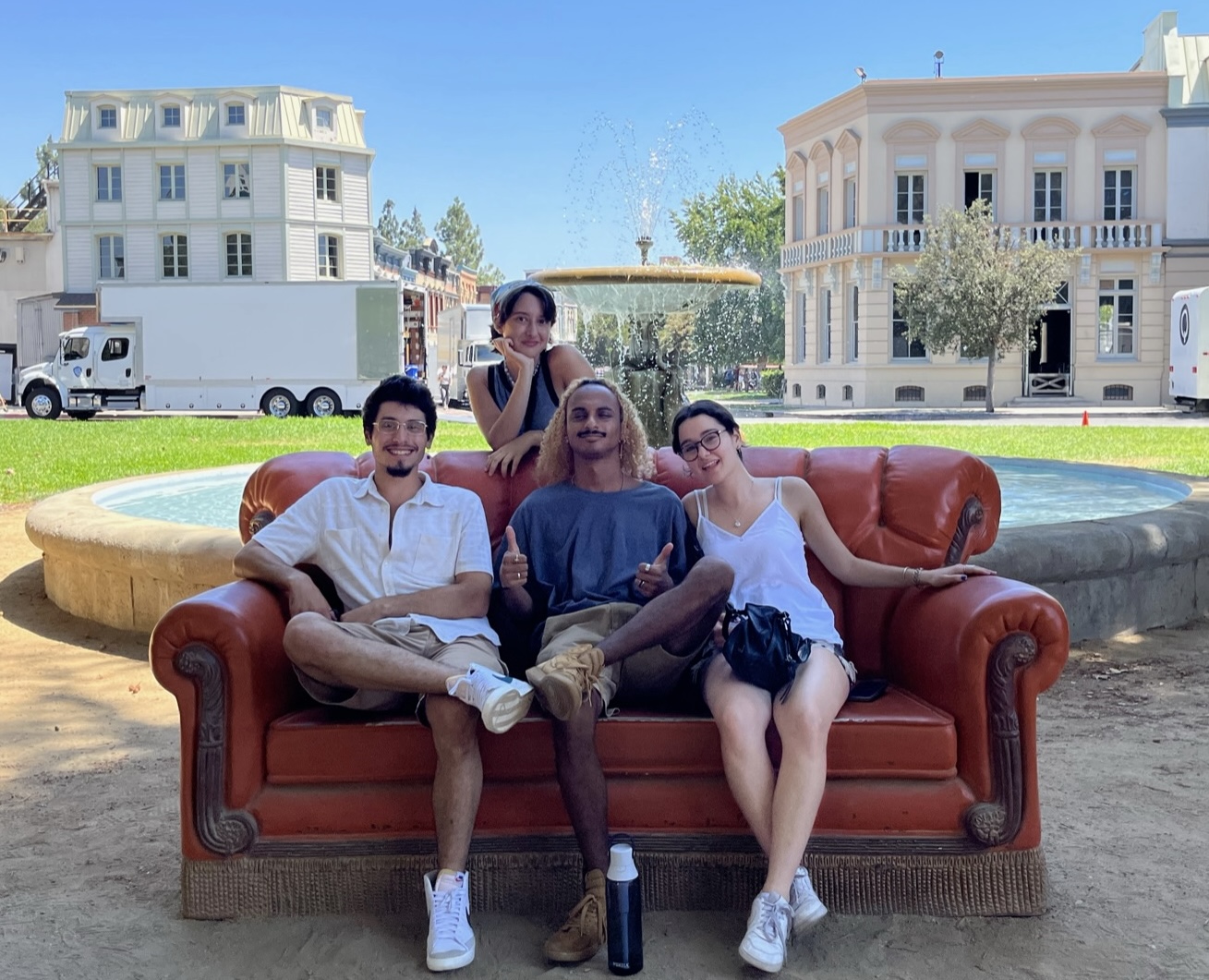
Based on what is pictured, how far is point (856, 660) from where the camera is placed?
14.1ft

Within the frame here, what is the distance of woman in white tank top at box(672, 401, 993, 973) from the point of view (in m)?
3.28

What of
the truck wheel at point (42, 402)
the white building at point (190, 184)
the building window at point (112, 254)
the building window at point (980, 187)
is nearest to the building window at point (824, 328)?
the building window at point (980, 187)

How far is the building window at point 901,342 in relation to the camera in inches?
1271

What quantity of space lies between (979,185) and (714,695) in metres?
→ 31.1

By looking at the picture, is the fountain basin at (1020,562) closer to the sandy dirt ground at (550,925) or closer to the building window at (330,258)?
the sandy dirt ground at (550,925)

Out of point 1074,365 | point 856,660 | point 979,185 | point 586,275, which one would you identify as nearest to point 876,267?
point 979,185

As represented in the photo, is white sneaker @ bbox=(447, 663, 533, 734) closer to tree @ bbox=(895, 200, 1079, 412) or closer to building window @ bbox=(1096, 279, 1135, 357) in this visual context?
tree @ bbox=(895, 200, 1079, 412)

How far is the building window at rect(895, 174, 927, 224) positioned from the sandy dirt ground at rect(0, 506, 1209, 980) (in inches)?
1104

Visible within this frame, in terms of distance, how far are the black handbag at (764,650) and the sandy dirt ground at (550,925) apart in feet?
2.15

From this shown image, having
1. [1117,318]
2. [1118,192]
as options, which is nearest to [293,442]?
[1117,318]

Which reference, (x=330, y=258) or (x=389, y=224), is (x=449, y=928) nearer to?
(x=330, y=258)

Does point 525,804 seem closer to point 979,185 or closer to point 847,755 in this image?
point 847,755

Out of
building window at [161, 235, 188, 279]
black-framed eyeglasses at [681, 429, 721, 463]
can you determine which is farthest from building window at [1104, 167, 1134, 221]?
black-framed eyeglasses at [681, 429, 721, 463]

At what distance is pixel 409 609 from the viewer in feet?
12.3
